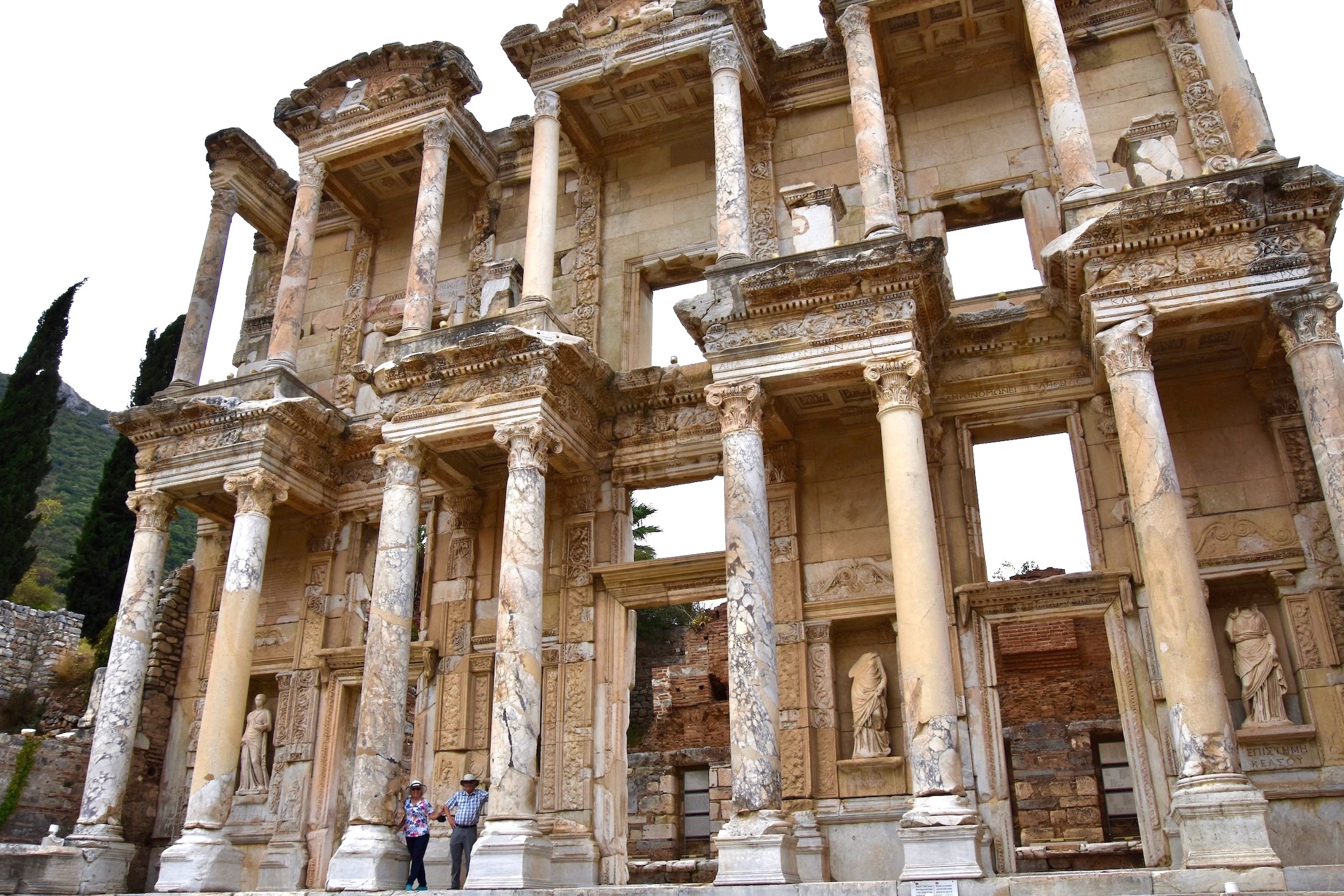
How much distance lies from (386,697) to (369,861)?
196cm

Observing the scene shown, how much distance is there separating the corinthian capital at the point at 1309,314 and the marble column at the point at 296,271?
44.1 feet

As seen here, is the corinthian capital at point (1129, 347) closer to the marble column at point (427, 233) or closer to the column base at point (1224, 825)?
the column base at point (1224, 825)

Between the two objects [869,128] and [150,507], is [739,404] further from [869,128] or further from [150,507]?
[150,507]

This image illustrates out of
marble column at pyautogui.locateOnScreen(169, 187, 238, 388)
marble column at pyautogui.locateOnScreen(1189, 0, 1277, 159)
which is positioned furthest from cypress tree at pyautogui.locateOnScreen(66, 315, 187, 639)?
marble column at pyautogui.locateOnScreen(1189, 0, 1277, 159)

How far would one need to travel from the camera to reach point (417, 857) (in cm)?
1236

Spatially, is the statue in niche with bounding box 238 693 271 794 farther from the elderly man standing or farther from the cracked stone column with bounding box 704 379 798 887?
the cracked stone column with bounding box 704 379 798 887

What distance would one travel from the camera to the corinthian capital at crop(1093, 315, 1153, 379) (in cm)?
1155

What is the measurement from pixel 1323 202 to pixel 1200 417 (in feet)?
9.69

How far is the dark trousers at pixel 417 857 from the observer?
12320mm

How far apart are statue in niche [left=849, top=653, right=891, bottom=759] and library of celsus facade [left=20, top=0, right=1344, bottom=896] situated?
0.05m

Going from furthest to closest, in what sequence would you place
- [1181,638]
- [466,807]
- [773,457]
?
[773,457] → [466,807] → [1181,638]

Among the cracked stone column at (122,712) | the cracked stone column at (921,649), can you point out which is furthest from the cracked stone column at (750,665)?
the cracked stone column at (122,712)

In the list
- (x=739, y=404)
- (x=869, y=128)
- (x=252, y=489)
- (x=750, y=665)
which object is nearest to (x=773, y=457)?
(x=739, y=404)

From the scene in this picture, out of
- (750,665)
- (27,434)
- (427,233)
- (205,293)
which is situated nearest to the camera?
(750,665)
